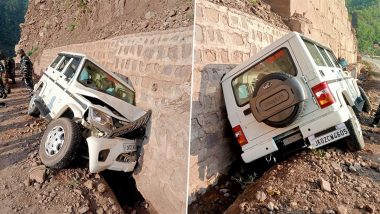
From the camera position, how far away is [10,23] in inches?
2039

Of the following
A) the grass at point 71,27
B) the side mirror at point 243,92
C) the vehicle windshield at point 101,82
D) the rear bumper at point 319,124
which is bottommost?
the rear bumper at point 319,124

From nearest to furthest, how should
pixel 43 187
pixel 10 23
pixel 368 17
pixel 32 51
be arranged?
pixel 43 187 < pixel 368 17 < pixel 32 51 < pixel 10 23

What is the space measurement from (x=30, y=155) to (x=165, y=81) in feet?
9.53

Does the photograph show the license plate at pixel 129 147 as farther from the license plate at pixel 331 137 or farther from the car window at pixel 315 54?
the car window at pixel 315 54

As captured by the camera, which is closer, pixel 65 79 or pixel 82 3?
pixel 65 79

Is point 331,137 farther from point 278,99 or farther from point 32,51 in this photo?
point 32,51

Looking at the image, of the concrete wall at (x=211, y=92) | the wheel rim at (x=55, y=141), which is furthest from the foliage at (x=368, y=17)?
the wheel rim at (x=55, y=141)

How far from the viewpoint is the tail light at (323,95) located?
4.22 meters

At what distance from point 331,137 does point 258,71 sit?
1456 mm

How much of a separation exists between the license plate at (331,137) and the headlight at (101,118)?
3.18 m

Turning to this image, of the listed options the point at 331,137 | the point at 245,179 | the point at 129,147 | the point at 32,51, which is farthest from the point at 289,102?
the point at 32,51

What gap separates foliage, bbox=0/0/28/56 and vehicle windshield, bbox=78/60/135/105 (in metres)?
45.6

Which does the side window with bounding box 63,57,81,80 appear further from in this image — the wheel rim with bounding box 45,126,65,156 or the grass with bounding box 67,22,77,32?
the grass with bounding box 67,22,77,32

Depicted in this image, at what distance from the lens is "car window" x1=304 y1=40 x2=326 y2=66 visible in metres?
4.63
